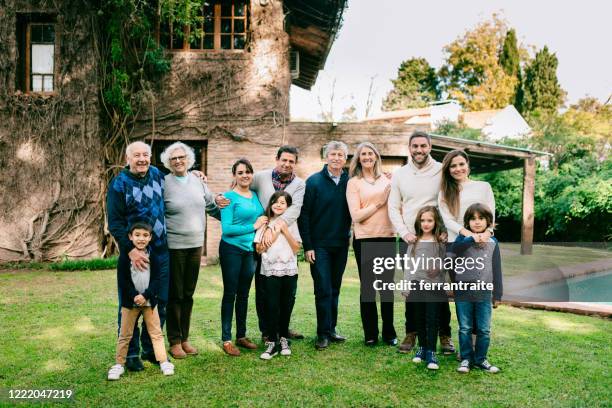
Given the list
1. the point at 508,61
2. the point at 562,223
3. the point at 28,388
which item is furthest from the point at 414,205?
the point at 508,61

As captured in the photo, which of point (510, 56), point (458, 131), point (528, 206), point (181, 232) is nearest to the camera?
point (181, 232)

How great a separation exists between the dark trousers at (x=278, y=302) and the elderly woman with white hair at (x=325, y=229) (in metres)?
0.30

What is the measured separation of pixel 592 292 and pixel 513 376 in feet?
20.3

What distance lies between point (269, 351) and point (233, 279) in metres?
0.66

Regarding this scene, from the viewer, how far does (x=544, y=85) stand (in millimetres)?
37219

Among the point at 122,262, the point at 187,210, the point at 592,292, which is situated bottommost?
the point at 592,292

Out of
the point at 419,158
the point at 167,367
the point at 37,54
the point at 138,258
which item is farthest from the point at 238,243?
the point at 37,54

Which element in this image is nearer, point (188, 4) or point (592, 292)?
point (592, 292)

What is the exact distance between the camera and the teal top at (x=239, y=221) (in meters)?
4.30

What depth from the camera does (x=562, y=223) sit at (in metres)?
18.2

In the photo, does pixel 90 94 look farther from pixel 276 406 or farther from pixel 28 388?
pixel 276 406

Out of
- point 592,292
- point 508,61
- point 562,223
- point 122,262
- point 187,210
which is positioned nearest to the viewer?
point 122,262

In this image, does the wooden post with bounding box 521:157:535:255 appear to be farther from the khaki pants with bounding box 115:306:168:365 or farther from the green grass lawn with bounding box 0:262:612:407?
the khaki pants with bounding box 115:306:168:365

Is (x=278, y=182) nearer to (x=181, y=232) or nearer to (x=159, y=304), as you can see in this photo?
(x=181, y=232)
